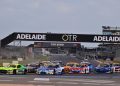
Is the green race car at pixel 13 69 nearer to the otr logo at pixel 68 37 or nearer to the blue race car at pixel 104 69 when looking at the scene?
the otr logo at pixel 68 37

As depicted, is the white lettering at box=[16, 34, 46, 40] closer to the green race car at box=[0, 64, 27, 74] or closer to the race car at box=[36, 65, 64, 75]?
the race car at box=[36, 65, 64, 75]

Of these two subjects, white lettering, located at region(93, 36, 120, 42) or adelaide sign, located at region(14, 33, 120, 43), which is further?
white lettering, located at region(93, 36, 120, 42)

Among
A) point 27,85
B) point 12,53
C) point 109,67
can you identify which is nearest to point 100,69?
point 109,67

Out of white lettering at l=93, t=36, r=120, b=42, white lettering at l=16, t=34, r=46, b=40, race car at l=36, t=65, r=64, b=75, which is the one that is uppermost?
white lettering at l=16, t=34, r=46, b=40

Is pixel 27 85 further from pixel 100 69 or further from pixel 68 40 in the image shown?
pixel 100 69

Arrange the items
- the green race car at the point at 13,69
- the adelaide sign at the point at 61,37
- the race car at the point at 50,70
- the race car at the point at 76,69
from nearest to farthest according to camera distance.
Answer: the green race car at the point at 13,69 < the race car at the point at 50,70 < the adelaide sign at the point at 61,37 < the race car at the point at 76,69

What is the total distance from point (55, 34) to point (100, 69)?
25.5 feet

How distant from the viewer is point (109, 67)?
174 feet

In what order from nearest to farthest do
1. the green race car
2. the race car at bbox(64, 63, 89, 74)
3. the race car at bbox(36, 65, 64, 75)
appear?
the green race car
the race car at bbox(36, 65, 64, 75)
the race car at bbox(64, 63, 89, 74)

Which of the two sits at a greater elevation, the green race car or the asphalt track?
the green race car

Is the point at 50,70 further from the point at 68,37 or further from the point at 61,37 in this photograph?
the point at 68,37

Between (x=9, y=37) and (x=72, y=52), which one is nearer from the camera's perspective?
(x=9, y=37)

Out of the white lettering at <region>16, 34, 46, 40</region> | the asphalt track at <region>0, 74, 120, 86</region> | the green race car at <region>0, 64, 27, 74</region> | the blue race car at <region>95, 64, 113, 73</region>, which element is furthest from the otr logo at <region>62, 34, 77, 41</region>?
the asphalt track at <region>0, 74, 120, 86</region>

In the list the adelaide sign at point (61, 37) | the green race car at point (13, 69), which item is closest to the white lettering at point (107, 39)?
the adelaide sign at point (61, 37)
